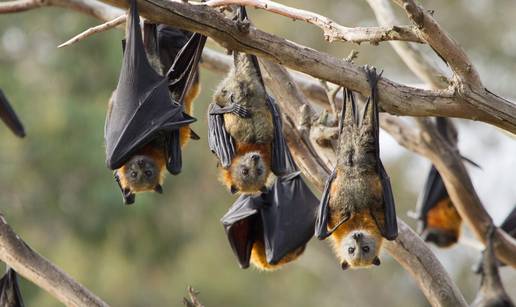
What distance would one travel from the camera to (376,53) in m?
31.1

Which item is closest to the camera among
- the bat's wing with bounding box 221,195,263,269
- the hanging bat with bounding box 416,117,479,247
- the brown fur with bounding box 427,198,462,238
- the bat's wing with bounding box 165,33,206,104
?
the bat's wing with bounding box 165,33,206,104

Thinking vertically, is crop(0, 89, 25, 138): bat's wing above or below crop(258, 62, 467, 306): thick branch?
below

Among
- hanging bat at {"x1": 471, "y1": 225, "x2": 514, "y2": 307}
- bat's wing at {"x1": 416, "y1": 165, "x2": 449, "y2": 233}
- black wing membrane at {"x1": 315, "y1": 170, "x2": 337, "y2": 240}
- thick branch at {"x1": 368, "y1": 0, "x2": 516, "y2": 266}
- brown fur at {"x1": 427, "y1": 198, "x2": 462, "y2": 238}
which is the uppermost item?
hanging bat at {"x1": 471, "y1": 225, "x2": 514, "y2": 307}

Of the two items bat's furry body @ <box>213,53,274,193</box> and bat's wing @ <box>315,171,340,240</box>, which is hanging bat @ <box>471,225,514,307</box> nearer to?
bat's wing @ <box>315,171,340,240</box>

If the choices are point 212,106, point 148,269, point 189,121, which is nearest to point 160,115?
point 189,121

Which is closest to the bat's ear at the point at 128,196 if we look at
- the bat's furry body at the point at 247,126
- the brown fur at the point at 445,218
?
the bat's furry body at the point at 247,126

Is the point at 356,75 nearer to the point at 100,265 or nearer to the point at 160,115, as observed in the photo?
the point at 160,115

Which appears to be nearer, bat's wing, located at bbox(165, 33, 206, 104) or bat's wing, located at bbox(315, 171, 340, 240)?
bat's wing, located at bbox(165, 33, 206, 104)

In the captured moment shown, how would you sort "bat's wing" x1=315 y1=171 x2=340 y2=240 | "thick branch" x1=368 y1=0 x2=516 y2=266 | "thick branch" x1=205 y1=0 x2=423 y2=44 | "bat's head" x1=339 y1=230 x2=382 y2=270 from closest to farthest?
"thick branch" x1=205 y1=0 x2=423 y2=44
"bat's wing" x1=315 y1=171 x2=340 y2=240
"bat's head" x1=339 y1=230 x2=382 y2=270
"thick branch" x1=368 y1=0 x2=516 y2=266

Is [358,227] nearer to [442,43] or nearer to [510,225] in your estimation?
[442,43]

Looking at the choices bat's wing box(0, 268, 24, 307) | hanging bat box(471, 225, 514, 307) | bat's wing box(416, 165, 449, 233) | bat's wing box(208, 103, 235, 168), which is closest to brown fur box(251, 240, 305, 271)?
bat's wing box(208, 103, 235, 168)

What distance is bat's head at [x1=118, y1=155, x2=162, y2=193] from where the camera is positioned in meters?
7.47

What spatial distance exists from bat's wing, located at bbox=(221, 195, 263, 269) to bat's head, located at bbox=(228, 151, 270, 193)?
0.78 meters

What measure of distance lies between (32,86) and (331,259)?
11728 millimetres
